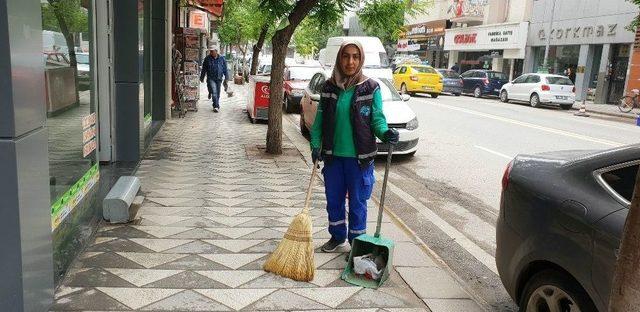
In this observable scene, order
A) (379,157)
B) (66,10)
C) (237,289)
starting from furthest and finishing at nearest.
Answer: (379,157) < (66,10) < (237,289)

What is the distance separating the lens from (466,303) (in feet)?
12.8

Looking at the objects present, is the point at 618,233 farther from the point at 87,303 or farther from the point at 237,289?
the point at 87,303

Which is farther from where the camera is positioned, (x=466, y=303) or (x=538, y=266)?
(x=466, y=303)

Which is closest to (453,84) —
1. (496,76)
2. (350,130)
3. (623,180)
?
(496,76)

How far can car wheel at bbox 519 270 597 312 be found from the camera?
289 cm

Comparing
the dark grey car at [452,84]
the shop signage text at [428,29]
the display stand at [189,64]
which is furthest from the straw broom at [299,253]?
the shop signage text at [428,29]

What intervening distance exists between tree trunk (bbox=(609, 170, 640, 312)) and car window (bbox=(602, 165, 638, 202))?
1.32 meters

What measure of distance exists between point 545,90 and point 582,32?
22.6 feet

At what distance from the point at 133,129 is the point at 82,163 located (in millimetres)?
2317

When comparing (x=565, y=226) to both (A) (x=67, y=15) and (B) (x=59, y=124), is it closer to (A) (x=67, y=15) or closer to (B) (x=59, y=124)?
(B) (x=59, y=124)

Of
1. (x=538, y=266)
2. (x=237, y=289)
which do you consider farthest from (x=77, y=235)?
(x=538, y=266)

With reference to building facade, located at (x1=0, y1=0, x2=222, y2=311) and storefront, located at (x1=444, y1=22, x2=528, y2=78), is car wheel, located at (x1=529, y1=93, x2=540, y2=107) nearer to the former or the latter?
storefront, located at (x1=444, y1=22, x2=528, y2=78)

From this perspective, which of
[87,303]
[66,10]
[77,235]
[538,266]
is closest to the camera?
[538,266]

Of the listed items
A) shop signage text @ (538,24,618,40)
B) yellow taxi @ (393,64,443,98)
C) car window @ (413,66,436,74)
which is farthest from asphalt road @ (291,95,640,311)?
shop signage text @ (538,24,618,40)
